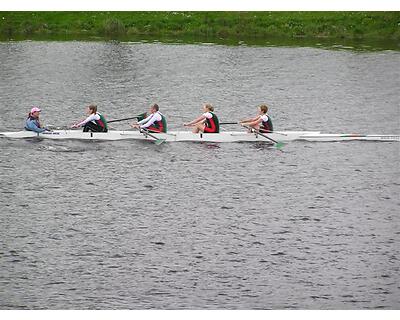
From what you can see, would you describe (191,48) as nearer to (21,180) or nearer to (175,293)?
(21,180)

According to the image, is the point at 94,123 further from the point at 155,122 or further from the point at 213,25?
the point at 213,25

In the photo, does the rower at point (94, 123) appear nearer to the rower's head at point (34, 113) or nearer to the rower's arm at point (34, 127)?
the rower's arm at point (34, 127)

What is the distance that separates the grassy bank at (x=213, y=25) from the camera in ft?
217

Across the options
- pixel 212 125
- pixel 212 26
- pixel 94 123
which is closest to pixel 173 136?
pixel 212 125

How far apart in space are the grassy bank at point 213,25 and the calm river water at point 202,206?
53.0 feet

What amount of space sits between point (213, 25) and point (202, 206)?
42.3 metres

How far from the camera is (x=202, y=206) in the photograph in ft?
92.0

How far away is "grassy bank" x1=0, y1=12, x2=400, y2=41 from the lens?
66.2 metres

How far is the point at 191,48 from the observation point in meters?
62.1

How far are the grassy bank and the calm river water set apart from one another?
16.1m

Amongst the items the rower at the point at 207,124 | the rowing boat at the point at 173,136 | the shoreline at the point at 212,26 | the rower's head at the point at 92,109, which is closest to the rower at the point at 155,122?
the rowing boat at the point at 173,136

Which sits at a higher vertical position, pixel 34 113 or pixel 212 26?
pixel 212 26

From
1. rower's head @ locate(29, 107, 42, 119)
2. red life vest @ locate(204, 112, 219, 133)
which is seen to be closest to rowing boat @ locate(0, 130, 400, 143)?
red life vest @ locate(204, 112, 219, 133)

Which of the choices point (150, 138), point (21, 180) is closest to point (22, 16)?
point (150, 138)
